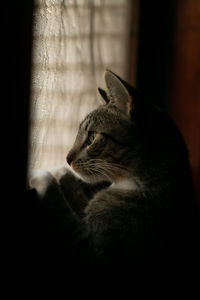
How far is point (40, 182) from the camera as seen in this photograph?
1036mm

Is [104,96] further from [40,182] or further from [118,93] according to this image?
[40,182]

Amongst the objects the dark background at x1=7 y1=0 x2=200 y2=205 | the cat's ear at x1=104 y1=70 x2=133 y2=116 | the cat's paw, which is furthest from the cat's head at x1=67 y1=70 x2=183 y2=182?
the dark background at x1=7 y1=0 x2=200 y2=205

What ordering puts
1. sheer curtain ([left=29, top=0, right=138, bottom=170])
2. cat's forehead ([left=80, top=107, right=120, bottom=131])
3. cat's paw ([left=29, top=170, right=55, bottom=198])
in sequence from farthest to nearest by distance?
cat's forehead ([left=80, top=107, right=120, bottom=131]) → cat's paw ([left=29, top=170, right=55, bottom=198]) → sheer curtain ([left=29, top=0, right=138, bottom=170])

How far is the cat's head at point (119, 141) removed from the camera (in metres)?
1.09

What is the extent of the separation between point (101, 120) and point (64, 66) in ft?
0.71

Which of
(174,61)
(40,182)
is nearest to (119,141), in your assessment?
(40,182)

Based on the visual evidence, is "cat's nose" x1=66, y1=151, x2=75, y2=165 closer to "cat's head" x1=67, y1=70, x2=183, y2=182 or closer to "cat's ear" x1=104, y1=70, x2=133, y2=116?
"cat's head" x1=67, y1=70, x2=183, y2=182

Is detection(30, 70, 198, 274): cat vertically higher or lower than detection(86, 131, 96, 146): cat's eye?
lower

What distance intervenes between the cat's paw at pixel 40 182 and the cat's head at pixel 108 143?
0.33ft

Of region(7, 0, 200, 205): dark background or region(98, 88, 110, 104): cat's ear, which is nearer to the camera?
region(98, 88, 110, 104): cat's ear

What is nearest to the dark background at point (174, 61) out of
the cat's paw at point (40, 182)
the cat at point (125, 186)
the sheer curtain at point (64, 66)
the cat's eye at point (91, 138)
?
the sheer curtain at point (64, 66)

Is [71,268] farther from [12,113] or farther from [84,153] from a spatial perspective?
[12,113]

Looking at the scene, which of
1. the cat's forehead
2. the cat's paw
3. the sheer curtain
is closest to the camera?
the sheer curtain

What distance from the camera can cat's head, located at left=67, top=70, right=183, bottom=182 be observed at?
1.09 m
